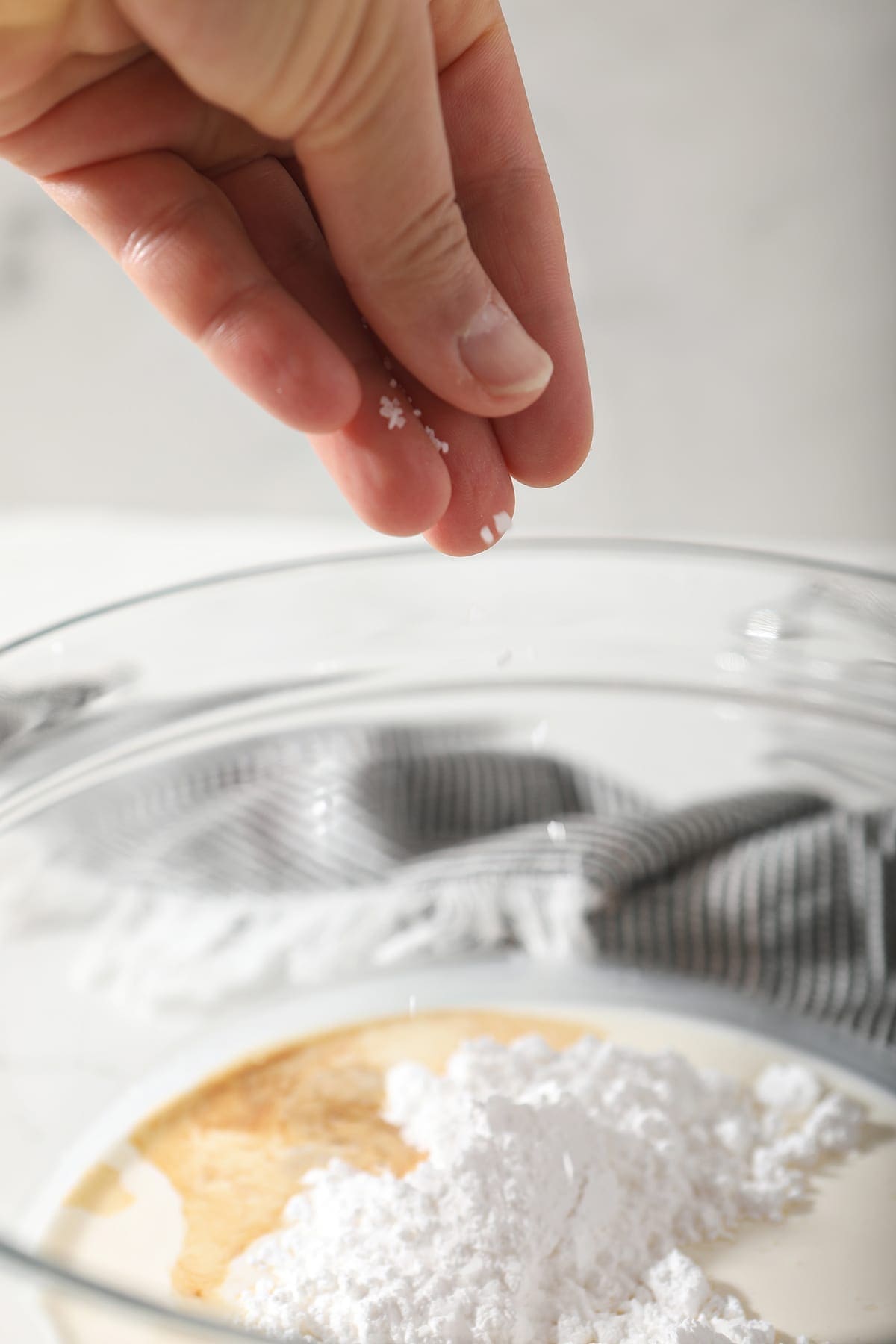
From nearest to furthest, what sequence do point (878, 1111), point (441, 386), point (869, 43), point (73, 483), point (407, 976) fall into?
point (441, 386)
point (878, 1111)
point (407, 976)
point (869, 43)
point (73, 483)

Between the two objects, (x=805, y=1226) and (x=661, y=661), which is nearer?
(x=805, y=1226)

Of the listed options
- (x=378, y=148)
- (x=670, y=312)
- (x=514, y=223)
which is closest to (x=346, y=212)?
(x=378, y=148)

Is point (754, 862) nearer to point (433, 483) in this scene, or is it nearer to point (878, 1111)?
point (878, 1111)

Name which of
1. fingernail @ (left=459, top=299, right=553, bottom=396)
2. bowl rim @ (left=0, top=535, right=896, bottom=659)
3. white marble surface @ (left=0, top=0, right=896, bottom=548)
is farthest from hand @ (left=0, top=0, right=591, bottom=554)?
white marble surface @ (left=0, top=0, right=896, bottom=548)

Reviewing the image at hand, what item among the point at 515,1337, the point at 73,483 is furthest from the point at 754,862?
the point at 73,483

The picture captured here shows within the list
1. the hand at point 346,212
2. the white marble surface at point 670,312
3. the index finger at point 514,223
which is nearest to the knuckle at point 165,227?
the hand at point 346,212
